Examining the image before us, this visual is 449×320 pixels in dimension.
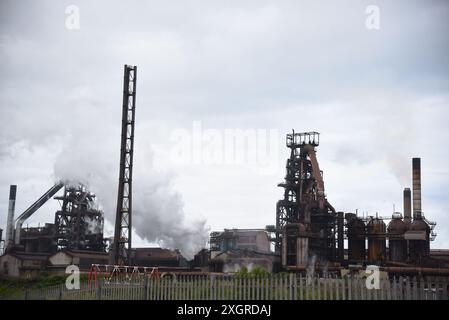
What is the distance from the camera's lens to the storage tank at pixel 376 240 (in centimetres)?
5762

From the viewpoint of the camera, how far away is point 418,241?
55969mm

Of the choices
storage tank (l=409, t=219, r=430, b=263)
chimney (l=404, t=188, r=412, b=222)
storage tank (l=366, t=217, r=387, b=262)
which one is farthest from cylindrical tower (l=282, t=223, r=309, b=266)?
chimney (l=404, t=188, r=412, b=222)

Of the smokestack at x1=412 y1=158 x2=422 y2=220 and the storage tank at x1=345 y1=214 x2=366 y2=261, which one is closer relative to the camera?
the smokestack at x1=412 y1=158 x2=422 y2=220

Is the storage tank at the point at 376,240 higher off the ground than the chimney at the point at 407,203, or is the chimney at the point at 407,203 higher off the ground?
the chimney at the point at 407,203

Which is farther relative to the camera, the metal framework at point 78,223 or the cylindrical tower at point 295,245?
the metal framework at point 78,223

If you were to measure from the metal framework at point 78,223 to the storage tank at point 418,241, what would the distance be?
3937cm

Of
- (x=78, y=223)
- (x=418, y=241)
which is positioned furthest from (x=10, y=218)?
(x=418, y=241)

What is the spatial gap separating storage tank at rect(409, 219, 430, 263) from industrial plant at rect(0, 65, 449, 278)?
10 cm

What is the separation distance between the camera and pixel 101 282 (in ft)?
64.8

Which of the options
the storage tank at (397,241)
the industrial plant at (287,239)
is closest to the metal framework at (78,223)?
the industrial plant at (287,239)

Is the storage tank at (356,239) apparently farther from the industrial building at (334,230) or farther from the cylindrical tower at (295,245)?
the cylindrical tower at (295,245)

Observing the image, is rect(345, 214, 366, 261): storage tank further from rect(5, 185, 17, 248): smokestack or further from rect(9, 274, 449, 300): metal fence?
rect(5, 185, 17, 248): smokestack

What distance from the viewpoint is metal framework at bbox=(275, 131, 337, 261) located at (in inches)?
2282
